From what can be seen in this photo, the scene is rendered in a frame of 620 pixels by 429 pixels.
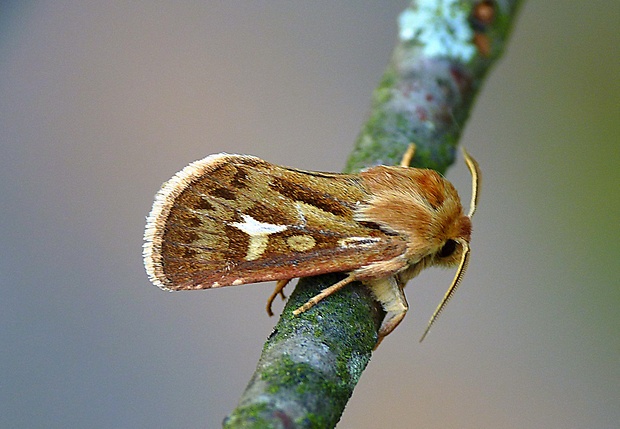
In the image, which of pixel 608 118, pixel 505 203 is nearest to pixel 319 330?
pixel 505 203

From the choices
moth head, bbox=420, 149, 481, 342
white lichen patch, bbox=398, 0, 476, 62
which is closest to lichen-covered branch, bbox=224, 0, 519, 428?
white lichen patch, bbox=398, 0, 476, 62

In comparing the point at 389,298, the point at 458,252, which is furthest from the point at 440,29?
A: the point at 389,298

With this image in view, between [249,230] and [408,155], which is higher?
[408,155]

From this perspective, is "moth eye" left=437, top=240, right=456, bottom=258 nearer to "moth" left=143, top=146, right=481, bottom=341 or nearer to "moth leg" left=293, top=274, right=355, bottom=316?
"moth" left=143, top=146, right=481, bottom=341

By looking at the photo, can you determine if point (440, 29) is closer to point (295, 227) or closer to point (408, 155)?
point (408, 155)

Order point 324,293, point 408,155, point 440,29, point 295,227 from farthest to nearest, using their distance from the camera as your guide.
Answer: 1. point 440,29
2. point 408,155
3. point 295,227
4. point 324,293

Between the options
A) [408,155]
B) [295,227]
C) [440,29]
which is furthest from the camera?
[440,29]

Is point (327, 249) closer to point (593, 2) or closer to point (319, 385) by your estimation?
point (319, 385)
